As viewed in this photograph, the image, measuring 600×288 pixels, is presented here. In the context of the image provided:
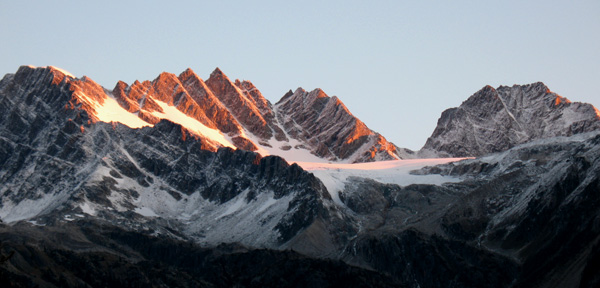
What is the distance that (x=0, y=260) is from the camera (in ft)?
333

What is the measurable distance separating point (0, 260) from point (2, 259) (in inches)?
8.5

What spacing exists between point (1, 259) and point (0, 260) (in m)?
0.17

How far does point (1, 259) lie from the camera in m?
102

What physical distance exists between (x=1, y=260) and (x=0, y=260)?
14 centimetres

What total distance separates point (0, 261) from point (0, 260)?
418 millimetres

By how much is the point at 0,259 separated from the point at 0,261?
0.30 metres

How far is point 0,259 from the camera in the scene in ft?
334

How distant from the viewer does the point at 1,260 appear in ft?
333

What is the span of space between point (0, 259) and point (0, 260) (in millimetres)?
211

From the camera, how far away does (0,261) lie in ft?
334

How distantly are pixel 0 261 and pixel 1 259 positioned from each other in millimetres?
557

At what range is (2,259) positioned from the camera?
102m

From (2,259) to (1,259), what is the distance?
0.46 ft
